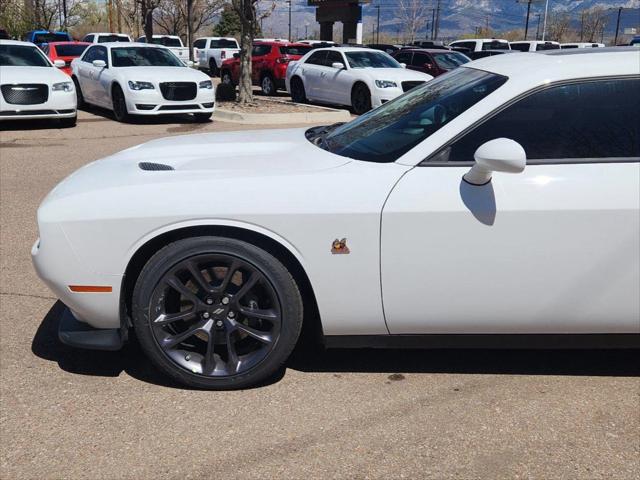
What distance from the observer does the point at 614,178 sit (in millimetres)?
3297

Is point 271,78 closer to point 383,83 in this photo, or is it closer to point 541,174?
point 383,83

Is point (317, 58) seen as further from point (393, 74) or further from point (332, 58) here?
point (393, 74)

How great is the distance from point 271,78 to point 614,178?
→ 750 inches

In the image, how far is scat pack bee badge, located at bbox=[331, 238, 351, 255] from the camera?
331cm

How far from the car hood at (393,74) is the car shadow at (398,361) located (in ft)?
39.4

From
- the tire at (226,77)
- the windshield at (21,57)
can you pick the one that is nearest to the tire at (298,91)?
the tire at (226,77)

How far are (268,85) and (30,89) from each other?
10170mm

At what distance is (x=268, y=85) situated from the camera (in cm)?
2186

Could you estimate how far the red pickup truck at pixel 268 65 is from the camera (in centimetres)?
2127

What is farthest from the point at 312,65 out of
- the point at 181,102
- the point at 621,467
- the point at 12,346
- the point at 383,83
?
the point at 621,467

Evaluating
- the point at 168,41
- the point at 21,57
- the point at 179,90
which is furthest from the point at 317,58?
the point at 168,41

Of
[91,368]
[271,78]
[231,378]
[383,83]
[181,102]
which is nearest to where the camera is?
[231,378]

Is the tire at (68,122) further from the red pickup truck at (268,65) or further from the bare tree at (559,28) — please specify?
the bare tree at (559,28)

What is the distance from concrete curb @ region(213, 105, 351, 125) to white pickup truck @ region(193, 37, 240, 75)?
1626 cm
